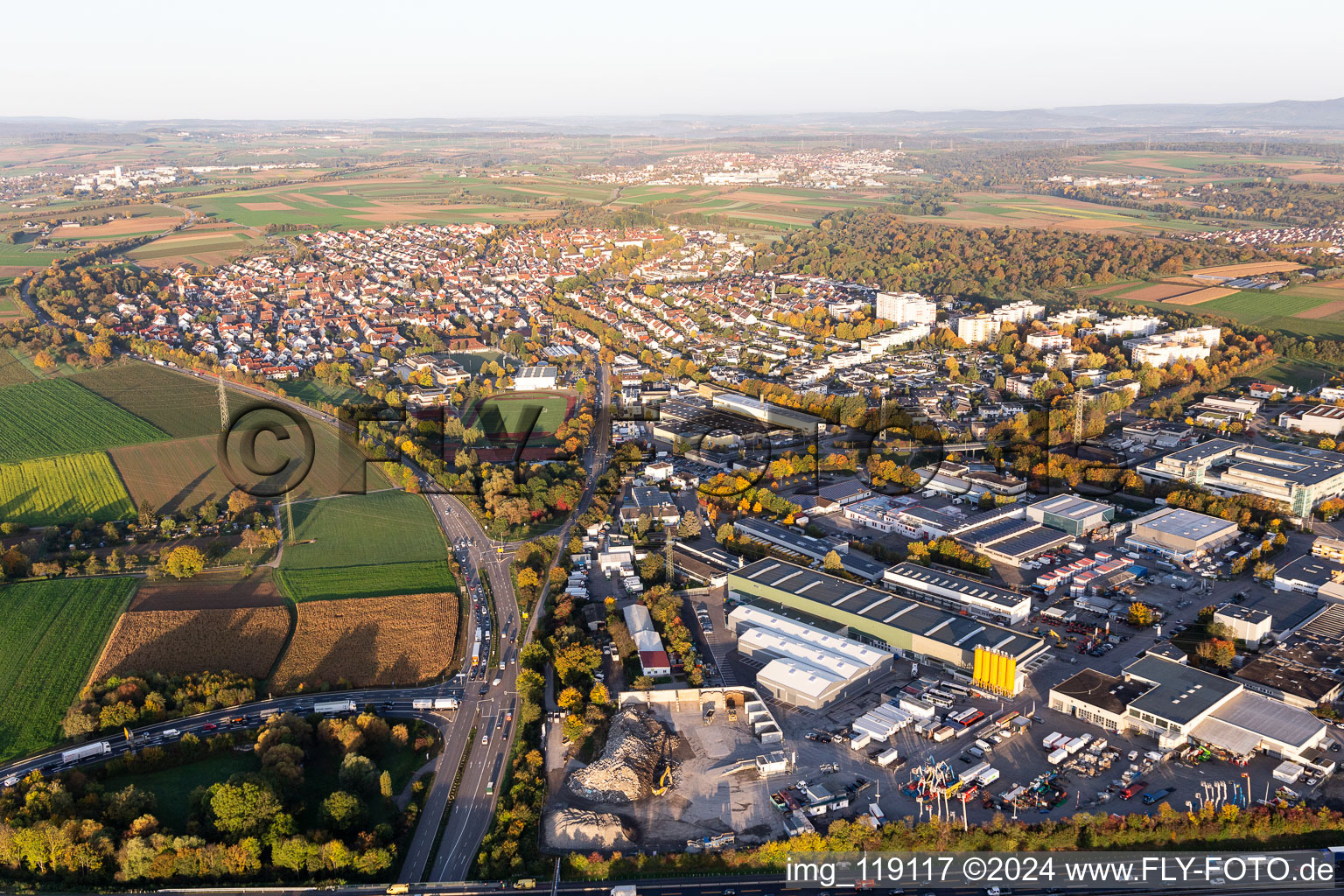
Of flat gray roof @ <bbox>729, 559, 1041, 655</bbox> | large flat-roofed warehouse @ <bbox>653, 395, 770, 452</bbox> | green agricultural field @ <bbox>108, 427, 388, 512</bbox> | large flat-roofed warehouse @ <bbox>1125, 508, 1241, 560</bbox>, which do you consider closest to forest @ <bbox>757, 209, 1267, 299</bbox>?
large flat-roofed warehouse @ <bbox>653, 395, 770, 452</bbox>

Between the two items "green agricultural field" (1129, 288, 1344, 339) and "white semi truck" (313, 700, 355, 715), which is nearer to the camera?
"white semi truck" (313, 700, 355, 715)

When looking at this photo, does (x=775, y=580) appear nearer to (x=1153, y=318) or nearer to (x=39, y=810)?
(x=39, y=810)

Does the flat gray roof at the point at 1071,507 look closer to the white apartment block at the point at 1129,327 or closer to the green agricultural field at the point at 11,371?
the white apartment block at the point at 1129,327

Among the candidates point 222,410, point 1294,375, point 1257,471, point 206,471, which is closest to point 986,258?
point 1294,375

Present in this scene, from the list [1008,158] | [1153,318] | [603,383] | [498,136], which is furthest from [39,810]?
[498,136]

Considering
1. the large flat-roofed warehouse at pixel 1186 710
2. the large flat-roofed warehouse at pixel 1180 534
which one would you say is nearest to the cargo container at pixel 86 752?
the large flat-roofed warehouse at pixel 1186 710

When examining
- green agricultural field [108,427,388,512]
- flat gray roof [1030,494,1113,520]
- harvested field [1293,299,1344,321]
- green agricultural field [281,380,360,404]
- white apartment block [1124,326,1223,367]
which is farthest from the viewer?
harvested field [1293,299,1344,321]

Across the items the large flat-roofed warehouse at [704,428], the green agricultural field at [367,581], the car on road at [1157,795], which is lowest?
the car on road at [1157,795]

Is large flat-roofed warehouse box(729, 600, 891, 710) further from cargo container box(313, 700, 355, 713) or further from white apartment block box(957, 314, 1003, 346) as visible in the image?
white apartment block box(957, 314, 1003, 346)
